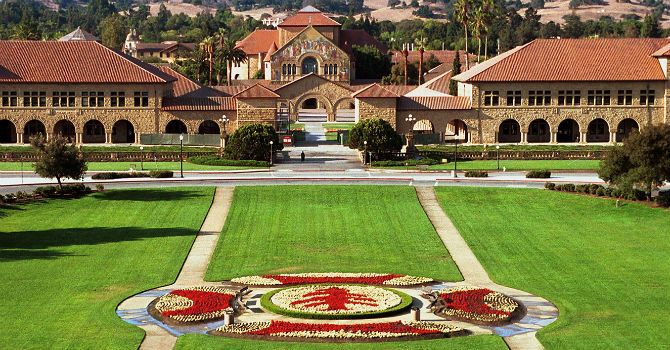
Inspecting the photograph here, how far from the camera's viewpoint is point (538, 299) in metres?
55.4

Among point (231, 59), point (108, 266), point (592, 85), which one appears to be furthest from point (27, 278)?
point (231, 59)

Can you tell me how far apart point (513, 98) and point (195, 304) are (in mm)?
71239

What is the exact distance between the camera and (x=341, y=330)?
4925cm

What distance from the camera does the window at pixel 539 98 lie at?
12031 centimetres

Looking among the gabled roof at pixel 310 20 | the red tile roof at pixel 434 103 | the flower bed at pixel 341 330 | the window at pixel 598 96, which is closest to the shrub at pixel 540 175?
the red tile roof at pixel 434 103

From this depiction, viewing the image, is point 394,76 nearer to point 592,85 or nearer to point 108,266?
point 592,85

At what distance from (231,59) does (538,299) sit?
351ft

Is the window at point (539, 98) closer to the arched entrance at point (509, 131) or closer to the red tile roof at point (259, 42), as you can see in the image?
the arched entrance at point (509, 131)

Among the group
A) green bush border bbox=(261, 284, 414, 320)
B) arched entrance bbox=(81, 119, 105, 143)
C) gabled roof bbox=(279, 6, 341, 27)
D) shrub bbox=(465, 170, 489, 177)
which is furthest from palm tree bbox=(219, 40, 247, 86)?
green bush border bbox=(261, 284, 414, 320)

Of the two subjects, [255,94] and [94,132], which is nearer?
[255,94]

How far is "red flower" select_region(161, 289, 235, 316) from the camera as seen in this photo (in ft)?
171

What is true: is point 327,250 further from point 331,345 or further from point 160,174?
point 160,174

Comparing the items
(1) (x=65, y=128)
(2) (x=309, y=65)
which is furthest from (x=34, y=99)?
(2) (x=309, y=65)

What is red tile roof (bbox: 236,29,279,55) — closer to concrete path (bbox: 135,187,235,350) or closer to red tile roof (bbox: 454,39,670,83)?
red tile roof (bbox: 454,39,670,83)
